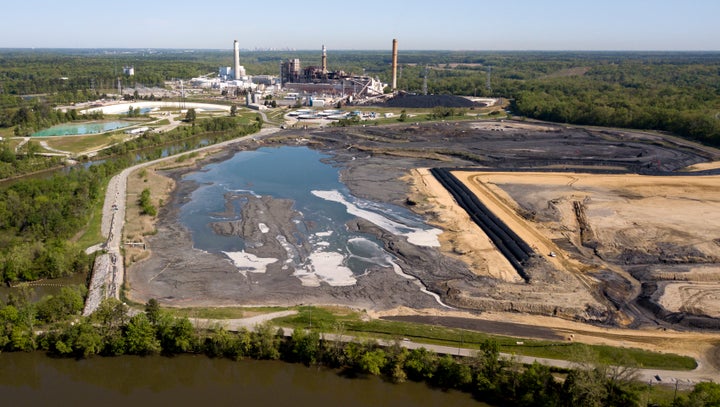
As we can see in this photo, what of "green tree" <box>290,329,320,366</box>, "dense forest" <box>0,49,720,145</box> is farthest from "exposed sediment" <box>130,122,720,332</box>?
"dense forest" <box>0,49,720,145</box>

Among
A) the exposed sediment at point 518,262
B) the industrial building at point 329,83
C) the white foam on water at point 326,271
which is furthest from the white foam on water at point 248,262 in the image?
the industrial building at point 329,83

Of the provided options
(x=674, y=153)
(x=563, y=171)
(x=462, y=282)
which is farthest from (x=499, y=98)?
(x=462, y=282)

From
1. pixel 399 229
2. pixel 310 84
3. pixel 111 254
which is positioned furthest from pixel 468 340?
pixel 310 84

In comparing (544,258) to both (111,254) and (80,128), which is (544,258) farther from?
(80,128)

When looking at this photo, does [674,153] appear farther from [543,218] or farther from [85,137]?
[85,137]

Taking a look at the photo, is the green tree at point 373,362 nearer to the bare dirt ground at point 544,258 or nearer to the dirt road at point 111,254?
the bare dirt ground at point 544,258
